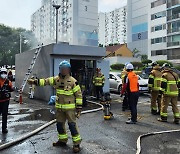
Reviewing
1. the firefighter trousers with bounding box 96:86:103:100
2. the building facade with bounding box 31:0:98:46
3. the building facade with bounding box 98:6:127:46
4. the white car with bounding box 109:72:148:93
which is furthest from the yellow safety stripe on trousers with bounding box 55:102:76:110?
the building facade with bounding box 98:6:127:46

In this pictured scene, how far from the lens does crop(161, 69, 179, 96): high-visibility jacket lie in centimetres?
809

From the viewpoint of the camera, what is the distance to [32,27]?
9800cm

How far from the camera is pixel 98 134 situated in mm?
6691

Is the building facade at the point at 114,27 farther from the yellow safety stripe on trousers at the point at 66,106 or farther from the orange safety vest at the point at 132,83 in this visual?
the yellow safety stripe on trousers at the point at 66,106

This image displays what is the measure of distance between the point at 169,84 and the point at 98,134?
295 cm

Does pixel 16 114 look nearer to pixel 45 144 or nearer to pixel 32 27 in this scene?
Result: pixel 45 144

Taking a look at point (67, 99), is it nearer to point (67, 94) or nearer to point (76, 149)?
point (67, 94)

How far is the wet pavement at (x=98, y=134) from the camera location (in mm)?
5480

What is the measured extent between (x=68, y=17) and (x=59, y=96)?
81.9 m

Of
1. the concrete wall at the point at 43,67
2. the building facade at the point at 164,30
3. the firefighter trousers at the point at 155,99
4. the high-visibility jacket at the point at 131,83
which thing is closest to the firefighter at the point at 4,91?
the high-visibility jacket at the point at 131,83

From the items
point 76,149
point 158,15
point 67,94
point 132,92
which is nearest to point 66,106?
point 67,94

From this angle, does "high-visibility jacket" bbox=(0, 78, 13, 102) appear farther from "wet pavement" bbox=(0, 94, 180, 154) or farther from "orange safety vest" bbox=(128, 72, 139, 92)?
"orange safety vest" bbox=(128, 72, 139, 92)

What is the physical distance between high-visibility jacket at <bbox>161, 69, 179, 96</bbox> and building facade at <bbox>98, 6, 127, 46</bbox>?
11269cm

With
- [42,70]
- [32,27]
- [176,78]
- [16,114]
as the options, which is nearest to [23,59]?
[42,70]
